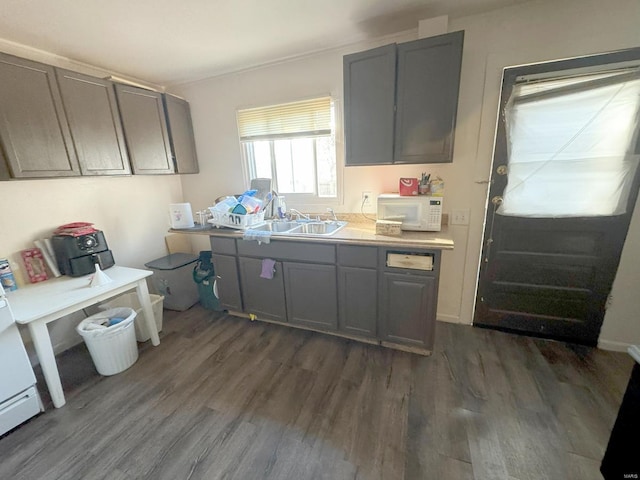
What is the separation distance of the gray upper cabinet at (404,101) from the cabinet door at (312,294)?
0.97 metres

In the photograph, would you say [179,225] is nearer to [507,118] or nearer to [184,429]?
[184,429]

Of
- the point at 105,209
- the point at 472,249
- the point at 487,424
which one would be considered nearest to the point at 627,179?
the point at 472,249

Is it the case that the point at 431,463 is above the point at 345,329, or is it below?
below

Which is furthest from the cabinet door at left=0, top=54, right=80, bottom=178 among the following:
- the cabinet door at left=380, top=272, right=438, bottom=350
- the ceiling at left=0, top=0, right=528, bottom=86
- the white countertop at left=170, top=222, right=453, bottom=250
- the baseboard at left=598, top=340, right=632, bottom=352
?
the baseboard at left=598, top=340, right=632, bottom=352

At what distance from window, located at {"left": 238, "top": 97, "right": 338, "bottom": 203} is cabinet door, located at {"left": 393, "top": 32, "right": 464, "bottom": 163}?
0.76 m

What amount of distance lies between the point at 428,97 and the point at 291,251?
1.53 m

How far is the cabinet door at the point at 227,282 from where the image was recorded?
8.27ft

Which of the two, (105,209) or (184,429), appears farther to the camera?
(105,209)

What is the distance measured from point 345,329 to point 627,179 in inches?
87.8

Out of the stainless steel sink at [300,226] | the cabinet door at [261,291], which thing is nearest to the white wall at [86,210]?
the cabinet door at [261,291]

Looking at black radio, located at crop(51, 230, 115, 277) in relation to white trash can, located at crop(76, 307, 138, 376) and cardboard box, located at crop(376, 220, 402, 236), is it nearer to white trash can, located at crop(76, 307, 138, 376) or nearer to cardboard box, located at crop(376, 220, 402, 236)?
white trash can, located at crop(76, 307, 138, 376)

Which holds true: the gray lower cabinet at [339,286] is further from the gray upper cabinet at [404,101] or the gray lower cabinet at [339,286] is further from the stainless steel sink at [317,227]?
the gray upper cabinet at [404,101]

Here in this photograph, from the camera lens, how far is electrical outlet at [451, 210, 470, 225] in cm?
222

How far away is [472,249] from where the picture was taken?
2.27 meters
